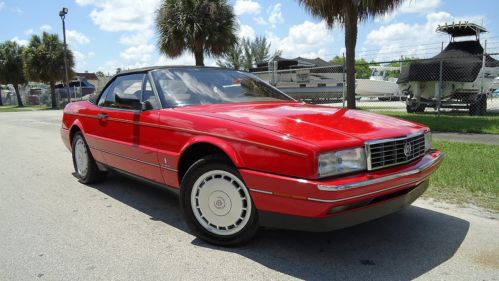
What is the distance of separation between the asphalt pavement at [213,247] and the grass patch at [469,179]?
1.03 ft

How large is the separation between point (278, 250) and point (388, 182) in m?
0.99

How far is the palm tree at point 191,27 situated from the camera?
55.7 ft

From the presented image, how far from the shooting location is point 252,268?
3.03 m

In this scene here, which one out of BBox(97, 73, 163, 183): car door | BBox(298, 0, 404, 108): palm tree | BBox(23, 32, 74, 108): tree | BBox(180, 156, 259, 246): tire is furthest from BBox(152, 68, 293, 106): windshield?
BBox(23, 32, 74, 108): tree

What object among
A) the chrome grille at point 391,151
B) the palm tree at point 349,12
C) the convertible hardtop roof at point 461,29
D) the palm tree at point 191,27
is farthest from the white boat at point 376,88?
the chrome grille at point 391,151

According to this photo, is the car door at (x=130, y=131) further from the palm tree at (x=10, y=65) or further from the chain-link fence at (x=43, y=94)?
the palm tree at (x=10, y=65)

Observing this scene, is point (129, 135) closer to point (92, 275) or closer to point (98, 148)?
point (98, 148)

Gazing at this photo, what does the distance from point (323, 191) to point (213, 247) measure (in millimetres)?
1170

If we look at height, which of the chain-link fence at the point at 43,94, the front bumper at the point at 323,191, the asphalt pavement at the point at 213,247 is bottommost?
the asphalt pavement at the point at 213,247

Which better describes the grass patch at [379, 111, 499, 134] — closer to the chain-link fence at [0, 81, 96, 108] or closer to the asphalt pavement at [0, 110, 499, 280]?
the asphalt pavement at [0, 110, 499, 280]

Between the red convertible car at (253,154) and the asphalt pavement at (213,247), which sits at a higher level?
the red convertible car at (253,154)

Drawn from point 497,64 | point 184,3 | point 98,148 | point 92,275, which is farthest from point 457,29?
point 92,275

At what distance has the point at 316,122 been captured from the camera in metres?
3.29

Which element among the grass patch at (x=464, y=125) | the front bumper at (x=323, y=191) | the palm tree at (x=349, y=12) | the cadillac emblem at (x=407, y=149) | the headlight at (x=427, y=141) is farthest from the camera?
the palm tree at (x=349, y=12)
